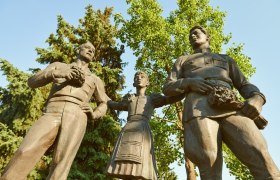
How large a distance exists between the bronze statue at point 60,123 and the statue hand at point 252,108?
2325 mm

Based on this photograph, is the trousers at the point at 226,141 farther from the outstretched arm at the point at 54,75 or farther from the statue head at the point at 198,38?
the outstretched arm at the point at 54,75

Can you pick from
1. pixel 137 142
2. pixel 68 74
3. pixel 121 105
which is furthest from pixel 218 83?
pixel 68 74

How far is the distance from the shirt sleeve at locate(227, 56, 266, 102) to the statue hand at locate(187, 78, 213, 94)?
58cm

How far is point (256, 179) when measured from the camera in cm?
381

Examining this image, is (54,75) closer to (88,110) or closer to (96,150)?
(88,110)

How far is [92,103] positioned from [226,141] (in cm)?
1126

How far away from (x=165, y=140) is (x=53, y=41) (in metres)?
7.66

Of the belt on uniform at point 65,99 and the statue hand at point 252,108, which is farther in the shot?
the belt on uniform at point 65,99

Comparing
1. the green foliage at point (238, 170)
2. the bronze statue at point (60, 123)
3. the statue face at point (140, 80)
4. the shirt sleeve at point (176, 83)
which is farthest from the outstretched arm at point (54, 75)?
the green foliage at point (238, 170)

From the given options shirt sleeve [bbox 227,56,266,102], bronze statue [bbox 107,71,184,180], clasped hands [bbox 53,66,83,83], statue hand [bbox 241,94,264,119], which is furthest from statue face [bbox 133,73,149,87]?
statue hand [bbox 241,94,264,119]

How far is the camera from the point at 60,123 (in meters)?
4.87

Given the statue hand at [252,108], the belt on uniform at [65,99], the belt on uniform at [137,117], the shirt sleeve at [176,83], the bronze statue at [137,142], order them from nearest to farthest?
the statue hand at [252,108]
the shirt sleeve at [176,83]
the bronze statue at [137,142]
the belt on uniform at [65,99]
the belt on uniform at [137,117]

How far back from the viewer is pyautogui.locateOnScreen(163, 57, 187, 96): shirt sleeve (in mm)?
4637

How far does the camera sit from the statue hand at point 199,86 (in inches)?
174
